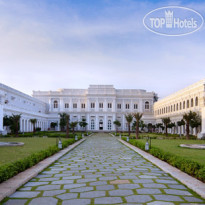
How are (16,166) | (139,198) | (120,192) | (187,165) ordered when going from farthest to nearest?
1. (187,165)
2. (16,166)
3. (120,192)
4. (139,198)

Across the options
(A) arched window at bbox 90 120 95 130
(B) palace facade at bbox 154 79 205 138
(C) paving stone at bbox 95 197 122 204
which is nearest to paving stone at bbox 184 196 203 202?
(C) paving stone at bbox 95 197 122 204

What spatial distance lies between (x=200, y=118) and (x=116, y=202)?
30.6m

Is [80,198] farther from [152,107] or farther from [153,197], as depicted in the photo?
[152,107]

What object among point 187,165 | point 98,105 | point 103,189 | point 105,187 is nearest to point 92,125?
point 98,105

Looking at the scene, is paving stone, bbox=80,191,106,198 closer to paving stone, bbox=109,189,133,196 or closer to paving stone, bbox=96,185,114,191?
paving stone, bbox=109,189,133,196

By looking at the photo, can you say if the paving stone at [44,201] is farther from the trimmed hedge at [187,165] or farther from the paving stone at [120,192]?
the trimmed hedge at [187,165]

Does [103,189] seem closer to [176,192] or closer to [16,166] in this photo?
[176,192]

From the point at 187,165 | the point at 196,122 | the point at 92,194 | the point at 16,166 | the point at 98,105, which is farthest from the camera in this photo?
the point at 98,105

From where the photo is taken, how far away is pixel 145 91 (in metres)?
68.9

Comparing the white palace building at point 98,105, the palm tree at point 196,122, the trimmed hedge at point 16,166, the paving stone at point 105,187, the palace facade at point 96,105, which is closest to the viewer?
the paving stone at point 105,187

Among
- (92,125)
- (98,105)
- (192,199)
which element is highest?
(98,105)

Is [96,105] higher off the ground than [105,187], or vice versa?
[96,105]

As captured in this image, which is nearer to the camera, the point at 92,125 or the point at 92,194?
the point at 92,194

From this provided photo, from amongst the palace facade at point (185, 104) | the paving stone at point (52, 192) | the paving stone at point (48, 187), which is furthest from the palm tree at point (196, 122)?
the paving stone at point (52, 192)
